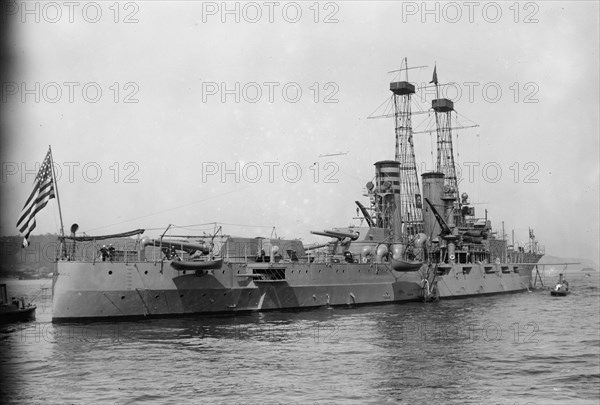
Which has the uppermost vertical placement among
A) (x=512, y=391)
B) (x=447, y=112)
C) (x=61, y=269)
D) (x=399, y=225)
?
(x=447, y=112)

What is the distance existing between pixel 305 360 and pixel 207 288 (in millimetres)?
14379

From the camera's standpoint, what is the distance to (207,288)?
3631 centimetres

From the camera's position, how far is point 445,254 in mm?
56531

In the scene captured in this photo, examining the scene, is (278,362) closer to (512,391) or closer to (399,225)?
(512,391)

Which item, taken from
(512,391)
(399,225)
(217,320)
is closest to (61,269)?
(217,320)

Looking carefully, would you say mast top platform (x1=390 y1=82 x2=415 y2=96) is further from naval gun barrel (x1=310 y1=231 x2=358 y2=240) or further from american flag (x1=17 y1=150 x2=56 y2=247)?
american flag (x1=17 y1=150 x2=56 y2=247)

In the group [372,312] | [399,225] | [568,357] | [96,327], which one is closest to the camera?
[568,357]

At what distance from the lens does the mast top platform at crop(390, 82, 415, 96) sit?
58562 mm

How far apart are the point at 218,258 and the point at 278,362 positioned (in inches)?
641

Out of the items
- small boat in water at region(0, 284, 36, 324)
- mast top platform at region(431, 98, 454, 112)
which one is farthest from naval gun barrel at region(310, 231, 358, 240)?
mast top platform at region(431, 98, 454, 112)

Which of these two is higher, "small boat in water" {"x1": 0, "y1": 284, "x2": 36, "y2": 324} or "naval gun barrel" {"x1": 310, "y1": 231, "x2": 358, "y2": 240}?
"naval gun barrel" {"x1": 310, "y1": 231, "x2": 358, "y2": 240}

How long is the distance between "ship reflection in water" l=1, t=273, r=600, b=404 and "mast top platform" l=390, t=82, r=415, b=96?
27617mm

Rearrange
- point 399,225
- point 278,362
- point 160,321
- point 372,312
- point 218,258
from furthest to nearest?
point 399,225 → point 372,312 → point 218,258 → point 160,321 → point 278,362

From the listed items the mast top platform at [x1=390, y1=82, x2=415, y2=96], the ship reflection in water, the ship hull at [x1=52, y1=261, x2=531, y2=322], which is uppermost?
the mast top platform at [x1=390, y1=82, x2=415, y2=96]
